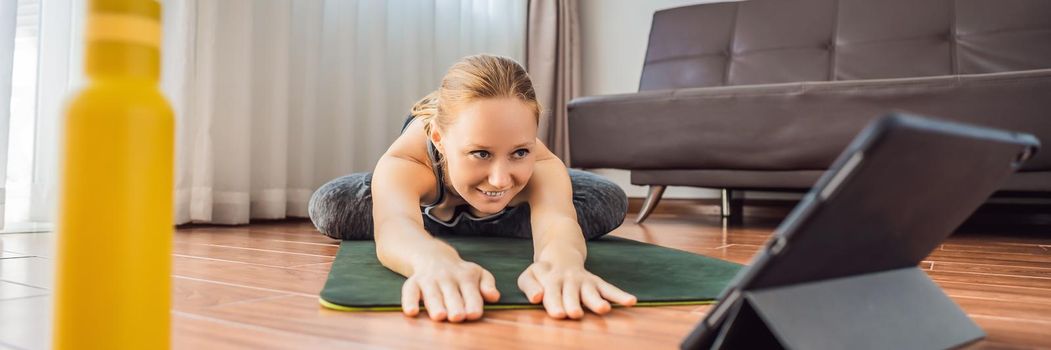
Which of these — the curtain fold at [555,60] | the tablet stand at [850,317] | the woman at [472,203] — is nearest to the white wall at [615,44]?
the curtain fold at [555,60]

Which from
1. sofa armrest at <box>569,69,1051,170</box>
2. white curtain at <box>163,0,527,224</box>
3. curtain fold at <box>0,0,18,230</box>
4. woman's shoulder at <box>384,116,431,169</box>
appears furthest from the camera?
white curtain at <box>163,0,527,224</box>

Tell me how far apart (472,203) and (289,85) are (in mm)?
1295

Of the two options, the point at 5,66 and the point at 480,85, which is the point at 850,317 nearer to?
the point at 480,85

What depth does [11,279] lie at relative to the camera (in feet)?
A: 3.14

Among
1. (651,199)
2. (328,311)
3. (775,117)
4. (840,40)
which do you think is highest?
(840,40)

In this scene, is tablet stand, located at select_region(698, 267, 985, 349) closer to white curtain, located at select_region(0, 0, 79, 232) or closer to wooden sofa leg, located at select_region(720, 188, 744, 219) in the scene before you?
white curtain, located at select_region(0, 0, 79, 232)

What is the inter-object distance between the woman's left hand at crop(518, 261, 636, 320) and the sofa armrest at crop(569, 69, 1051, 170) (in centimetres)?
132

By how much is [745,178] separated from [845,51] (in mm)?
733

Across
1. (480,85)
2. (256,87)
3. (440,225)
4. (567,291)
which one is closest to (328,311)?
(567,291)

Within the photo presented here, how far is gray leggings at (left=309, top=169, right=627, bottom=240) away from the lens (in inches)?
59.4

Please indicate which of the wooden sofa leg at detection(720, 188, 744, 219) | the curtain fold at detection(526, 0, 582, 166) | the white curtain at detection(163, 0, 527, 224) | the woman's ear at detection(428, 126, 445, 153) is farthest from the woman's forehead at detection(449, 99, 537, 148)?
the curtain fold at detection(526, 0, 582, 166)

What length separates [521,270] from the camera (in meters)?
1.04

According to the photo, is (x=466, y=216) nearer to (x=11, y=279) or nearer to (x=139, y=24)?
(x=11, y=279)

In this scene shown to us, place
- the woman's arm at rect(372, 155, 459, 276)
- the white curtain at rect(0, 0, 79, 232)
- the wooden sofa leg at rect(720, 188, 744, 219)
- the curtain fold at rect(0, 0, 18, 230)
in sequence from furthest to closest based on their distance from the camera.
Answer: the wooden sofa leg at rect(720, 188, 744, 219), the white curtain at rect(0, 0, 79, 232), the curtain fold at rect(0, 0, 18, 230), the woman's arm at rect(372, 155, 459, 276)
